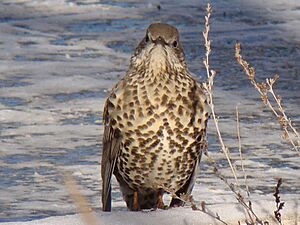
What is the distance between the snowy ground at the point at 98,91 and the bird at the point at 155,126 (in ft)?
1.32

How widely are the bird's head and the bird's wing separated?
0.30m

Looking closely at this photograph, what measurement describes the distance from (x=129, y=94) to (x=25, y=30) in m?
8.11

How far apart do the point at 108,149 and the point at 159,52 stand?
594 millimetres

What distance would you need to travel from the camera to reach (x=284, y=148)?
8.77 m

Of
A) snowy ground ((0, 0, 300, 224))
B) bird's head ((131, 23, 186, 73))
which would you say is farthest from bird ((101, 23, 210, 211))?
snowy ground ((0, 0, 300, 224))

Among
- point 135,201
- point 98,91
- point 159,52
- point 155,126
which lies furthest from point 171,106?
point 98,91

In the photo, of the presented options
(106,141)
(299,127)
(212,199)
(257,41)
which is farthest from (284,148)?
(257,41)

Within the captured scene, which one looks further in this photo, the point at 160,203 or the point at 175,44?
the point at 175,44

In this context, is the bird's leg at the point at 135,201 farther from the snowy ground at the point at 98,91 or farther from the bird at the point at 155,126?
the snowy ground at the point at 98,91

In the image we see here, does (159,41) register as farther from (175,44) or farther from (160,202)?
(160,202)

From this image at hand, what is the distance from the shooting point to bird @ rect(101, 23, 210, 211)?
20.4 ft

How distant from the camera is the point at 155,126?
620cm

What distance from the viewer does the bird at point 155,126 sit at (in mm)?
6207

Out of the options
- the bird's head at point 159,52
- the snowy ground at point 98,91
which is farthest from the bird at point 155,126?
the snowy ground at point 98,91
